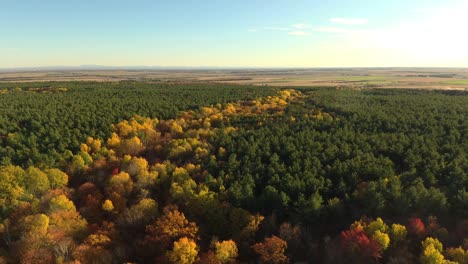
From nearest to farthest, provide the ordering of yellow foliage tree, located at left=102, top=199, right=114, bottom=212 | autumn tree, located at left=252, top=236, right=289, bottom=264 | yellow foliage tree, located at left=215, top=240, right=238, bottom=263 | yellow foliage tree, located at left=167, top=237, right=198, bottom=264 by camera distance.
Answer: autumn tree, located at left=252, top=236, right=289, bottom=264 → yellow foliage tree, located at left=215, top=240, right=238, bottom=263 → yellow foliage tree, located at left=167, top=237, right=198, bottom=264 → yellow foliage tree, located at left=102, top=199, right=114, bottom=212

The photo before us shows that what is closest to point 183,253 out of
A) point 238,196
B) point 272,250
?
point 272,250

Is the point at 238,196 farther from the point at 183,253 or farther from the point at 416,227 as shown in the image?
the point at 416,227

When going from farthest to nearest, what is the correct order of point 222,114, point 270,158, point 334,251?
point 222,114, point 270,158, point 334,251

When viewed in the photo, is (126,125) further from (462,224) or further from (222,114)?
(462,224)

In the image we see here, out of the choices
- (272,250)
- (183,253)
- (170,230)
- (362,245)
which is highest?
(362,245)

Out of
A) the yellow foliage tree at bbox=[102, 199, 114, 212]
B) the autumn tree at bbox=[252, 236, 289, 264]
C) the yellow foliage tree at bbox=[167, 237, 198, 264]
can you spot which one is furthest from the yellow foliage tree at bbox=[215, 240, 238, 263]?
the yellow foliage tree at bbox=[102, 199, 114, 212]

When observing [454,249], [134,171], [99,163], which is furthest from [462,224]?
[99,163]

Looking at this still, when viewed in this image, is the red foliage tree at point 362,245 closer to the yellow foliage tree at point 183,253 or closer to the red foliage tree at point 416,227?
the red foliage tree at point 416,227

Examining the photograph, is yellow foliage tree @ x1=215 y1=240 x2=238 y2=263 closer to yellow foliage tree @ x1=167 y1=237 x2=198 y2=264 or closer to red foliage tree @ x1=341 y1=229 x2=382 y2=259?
yellow foliage tree @ x1=167 y1=237 x2=198 y2=264
